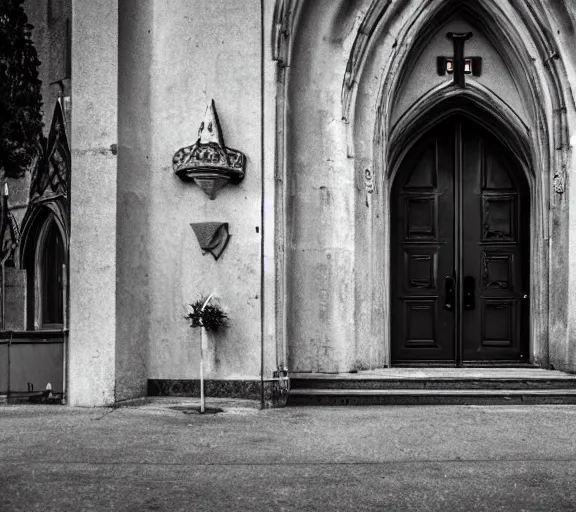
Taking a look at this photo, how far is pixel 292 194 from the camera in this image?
10.9 metres

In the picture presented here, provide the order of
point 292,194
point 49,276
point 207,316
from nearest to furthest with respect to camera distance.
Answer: point 207,316 < point 49,276 < point 292,194

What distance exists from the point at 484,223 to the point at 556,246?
4.08 ft

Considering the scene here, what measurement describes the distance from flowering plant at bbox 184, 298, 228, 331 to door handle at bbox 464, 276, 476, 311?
385cm

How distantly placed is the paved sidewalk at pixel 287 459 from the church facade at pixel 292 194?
104 cm

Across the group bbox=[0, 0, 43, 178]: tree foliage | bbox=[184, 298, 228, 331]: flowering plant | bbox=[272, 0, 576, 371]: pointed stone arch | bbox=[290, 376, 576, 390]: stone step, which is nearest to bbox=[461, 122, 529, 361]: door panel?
bbox=[272, 0, 576, 371]: pointed stone arch

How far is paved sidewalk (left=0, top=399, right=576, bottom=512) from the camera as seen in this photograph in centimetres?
569

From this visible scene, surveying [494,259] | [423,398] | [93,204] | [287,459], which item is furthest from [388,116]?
[287,459]

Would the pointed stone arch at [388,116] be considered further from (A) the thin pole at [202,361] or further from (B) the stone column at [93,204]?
(B) the stone column at [93,204]

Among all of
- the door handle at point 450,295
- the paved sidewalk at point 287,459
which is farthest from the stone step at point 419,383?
the door handle at point 450,295

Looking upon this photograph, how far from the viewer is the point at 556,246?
36.5ft

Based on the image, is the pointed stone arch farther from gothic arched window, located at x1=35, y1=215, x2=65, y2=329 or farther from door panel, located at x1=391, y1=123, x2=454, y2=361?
gothic arched window, located at x1=35, y1=215, x2=65, y2=329

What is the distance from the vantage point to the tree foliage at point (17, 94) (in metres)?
10.5

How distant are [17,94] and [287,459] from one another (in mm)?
6128

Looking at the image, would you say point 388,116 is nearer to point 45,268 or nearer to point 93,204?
point 93,204
